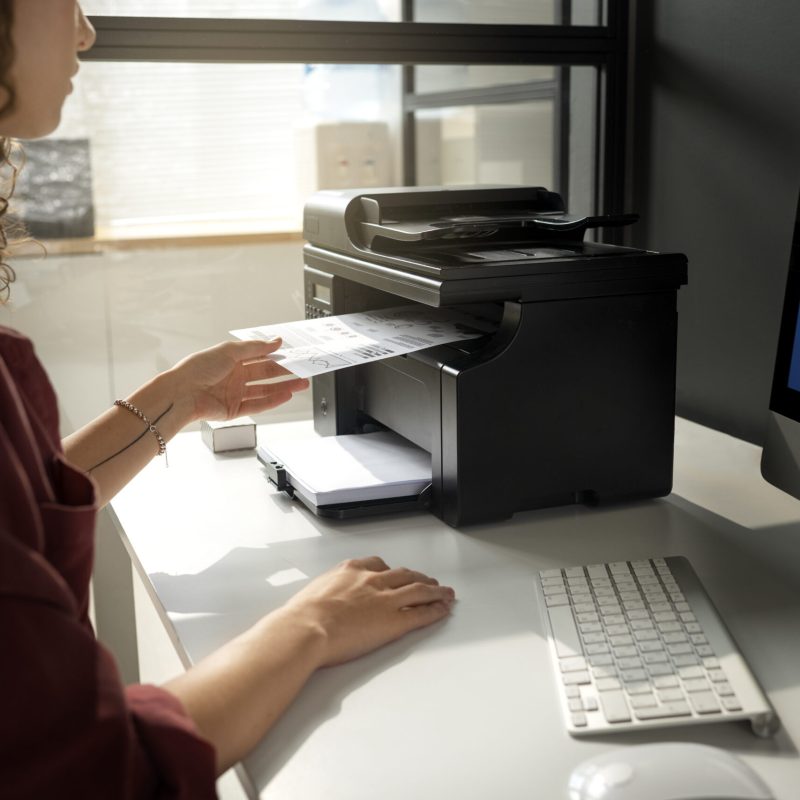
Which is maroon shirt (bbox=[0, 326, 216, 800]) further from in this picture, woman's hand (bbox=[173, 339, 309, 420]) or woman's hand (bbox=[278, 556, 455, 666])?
woman's hand (bbox=[173, 339, 309, 420])

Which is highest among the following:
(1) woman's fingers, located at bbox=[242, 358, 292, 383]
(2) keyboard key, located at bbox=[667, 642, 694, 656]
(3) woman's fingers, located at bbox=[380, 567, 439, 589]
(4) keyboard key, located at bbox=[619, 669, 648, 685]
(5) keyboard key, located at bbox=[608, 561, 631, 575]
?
(1) woman's fingers, located at bbox=[242, 358, 292, 383]

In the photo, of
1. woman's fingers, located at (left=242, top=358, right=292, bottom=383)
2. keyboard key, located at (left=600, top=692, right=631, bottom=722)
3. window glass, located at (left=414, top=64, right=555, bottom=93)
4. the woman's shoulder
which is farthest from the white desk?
window glass, located at (left=414, top=64, right=555, bottom=93)

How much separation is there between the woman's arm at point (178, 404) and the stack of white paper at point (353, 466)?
0.26ft

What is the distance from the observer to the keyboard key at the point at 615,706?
0.73 metres

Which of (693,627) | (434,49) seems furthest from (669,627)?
(434,49)

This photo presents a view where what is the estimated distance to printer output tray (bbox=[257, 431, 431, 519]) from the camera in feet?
3.85

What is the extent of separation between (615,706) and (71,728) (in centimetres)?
39

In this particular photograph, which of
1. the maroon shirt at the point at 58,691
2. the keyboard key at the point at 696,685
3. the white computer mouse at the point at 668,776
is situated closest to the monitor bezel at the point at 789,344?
the keyboard key at the point at 696,685

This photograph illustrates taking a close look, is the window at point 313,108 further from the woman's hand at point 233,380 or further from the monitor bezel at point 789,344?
the monitor bezel at point 789,344

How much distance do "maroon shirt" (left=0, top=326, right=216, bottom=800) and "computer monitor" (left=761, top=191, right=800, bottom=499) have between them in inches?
26.6

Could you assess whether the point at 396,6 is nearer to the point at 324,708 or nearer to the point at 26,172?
the point at 26,172

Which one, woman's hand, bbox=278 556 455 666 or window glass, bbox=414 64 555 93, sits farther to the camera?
window glass, bbox=414 64 555 93

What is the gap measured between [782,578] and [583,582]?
8.7 inches

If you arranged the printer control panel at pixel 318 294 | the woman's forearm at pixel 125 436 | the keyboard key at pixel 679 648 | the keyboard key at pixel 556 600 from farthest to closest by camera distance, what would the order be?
the printer control panel at pixel 318 294 → the woman's forearm at pixel 125 436 → the keyboard key at pixel 556 600 → the keyboard key at pixel 679 648
